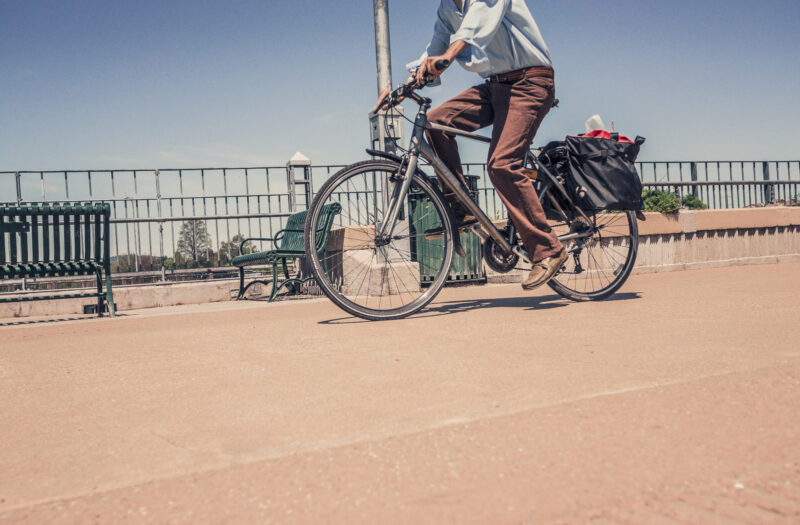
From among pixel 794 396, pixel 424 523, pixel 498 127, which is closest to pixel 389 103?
pixel 498 127

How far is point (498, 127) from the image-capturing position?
4.12 meters

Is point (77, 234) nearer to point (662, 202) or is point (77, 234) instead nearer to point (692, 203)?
point (662, 202)

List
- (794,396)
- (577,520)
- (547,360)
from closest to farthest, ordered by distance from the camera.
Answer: (577,520)
(794,396)
(547,360)

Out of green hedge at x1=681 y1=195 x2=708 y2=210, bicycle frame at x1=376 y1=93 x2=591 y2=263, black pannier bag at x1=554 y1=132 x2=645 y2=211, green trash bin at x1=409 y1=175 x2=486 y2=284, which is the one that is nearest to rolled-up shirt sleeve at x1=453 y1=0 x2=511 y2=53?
bicycle frame at x1=376 y1=93 x2=591 y2=263

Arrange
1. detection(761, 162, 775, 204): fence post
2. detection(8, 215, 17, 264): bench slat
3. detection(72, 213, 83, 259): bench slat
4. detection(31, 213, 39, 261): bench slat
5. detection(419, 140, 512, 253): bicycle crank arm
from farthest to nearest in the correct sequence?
detection(761, 162, 775, 204): fence post < detection(72, 213, 83, 259): bench slat < detection(31, 213, 39, 261): bench slat < detection(8, 215, 17, 264): bench slat < detection(419, 140, 512, 253): bicycle crank arm

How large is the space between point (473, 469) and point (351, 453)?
0.29m

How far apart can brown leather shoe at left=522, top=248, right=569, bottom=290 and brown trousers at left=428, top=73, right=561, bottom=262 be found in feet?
0.17

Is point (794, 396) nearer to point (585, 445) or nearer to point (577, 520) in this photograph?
point (585, 445)

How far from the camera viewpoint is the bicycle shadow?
4216 millimetres

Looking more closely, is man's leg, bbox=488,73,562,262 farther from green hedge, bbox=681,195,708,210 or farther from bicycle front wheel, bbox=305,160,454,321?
green hedge, bbox=681,195,708,210

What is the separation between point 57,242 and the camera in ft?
19.6

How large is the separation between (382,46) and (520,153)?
3.37 meters

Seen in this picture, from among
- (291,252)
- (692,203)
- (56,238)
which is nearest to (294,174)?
(291,252)

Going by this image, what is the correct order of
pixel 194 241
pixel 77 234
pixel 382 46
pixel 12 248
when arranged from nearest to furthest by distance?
pixel 12 248
pixel 77 234
pixel 382 46
pixel 194 241
